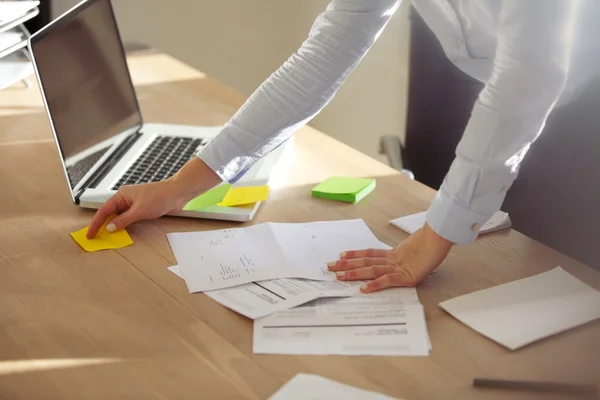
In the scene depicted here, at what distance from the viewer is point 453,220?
3.76 feet

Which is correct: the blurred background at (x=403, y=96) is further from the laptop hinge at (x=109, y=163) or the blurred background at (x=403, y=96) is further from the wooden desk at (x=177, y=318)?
the laptop hinge at (x=109, y=163)

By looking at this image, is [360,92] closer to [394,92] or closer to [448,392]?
[394,92]

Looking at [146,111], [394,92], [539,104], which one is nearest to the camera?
[539,104]

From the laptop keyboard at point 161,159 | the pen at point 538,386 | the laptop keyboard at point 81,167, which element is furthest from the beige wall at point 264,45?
the pen at point 538,386

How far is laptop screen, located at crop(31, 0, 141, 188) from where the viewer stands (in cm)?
144

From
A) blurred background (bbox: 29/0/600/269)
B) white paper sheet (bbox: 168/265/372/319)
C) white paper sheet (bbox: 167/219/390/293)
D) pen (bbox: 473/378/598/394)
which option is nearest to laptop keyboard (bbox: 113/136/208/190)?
white paper sheet (bbox: 167/219/390/293)

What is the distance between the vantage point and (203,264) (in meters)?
1.25

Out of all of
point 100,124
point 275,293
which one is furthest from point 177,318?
point 100,124

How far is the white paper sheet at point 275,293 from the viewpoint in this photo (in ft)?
3.70

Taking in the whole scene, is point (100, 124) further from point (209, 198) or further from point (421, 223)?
point (421, 223)

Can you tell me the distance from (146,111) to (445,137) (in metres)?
0.70

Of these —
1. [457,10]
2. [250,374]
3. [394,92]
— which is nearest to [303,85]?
[457,10]

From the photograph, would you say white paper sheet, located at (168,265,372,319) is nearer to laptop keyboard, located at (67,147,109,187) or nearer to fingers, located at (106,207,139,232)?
fingers, located at (106,207,139,232)

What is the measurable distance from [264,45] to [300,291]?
1.74 meters
